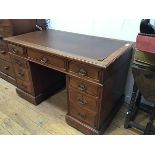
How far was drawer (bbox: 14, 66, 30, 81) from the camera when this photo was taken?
1.90 m

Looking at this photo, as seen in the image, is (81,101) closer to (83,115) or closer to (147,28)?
(83,115)

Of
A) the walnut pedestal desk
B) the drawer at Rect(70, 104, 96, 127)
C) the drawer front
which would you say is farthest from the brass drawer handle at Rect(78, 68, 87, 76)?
the drawer front

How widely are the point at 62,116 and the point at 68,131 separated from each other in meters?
0.24

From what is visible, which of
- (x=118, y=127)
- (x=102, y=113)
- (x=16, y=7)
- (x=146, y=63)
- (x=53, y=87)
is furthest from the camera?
(x=53, y=87)

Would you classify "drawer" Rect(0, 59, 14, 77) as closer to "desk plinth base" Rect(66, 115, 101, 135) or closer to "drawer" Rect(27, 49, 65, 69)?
"drawer" Rect(27, 49, 65, 69)

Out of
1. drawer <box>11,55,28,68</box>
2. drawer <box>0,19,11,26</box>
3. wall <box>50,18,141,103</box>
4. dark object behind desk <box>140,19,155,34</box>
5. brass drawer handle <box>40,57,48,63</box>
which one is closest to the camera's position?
dark object behind desk <box>140,19,155,34</box>

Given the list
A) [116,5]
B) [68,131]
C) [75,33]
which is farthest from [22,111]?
[116,5]

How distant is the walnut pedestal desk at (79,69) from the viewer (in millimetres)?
1296

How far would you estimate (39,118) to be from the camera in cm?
184

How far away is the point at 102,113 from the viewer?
4.85 ft

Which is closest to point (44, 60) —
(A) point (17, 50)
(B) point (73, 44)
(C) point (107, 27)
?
(B) point (73, 44)

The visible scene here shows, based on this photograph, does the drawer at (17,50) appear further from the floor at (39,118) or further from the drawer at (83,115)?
the drawer at (83,115)

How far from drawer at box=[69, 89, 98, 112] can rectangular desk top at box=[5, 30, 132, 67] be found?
1.15 ft

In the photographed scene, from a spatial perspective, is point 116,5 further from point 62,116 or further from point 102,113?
point 62,116
